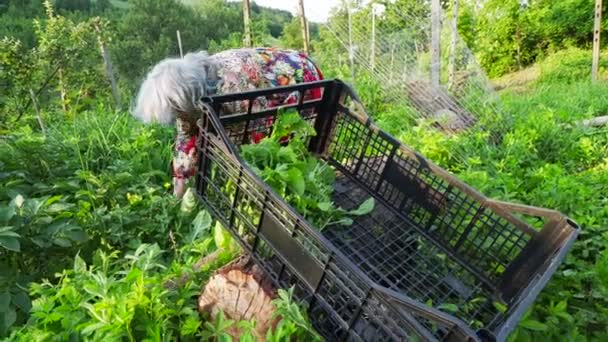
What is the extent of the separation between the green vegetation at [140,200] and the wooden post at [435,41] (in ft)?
1.76

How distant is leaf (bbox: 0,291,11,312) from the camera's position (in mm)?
1249

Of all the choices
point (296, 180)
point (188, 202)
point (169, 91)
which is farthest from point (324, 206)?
point (169, 91)

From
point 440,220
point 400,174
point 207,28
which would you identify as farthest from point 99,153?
point 207,28

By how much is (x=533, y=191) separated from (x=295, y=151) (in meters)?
1.66

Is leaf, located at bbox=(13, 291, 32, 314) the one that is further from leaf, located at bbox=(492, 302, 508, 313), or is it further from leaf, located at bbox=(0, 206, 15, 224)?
leaf, located at bbox=(492, 302, 508, 313)

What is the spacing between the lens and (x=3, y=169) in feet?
6.87

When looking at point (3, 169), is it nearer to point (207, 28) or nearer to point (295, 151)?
point (295, 151)

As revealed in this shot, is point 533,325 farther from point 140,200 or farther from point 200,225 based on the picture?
point 140,200

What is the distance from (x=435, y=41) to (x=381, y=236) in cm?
388

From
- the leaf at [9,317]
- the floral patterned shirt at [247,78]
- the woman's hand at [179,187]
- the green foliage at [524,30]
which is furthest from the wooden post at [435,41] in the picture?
the green foliage at [524,30]

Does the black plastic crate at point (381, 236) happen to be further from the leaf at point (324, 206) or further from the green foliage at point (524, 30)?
the green foliage at point (524, 30)

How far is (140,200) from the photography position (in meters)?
2.12

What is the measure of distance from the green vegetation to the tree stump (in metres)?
0.07

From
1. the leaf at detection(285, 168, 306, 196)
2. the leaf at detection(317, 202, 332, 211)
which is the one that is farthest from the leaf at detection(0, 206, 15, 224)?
the leaf at detection(317, 202, 332, 211)
